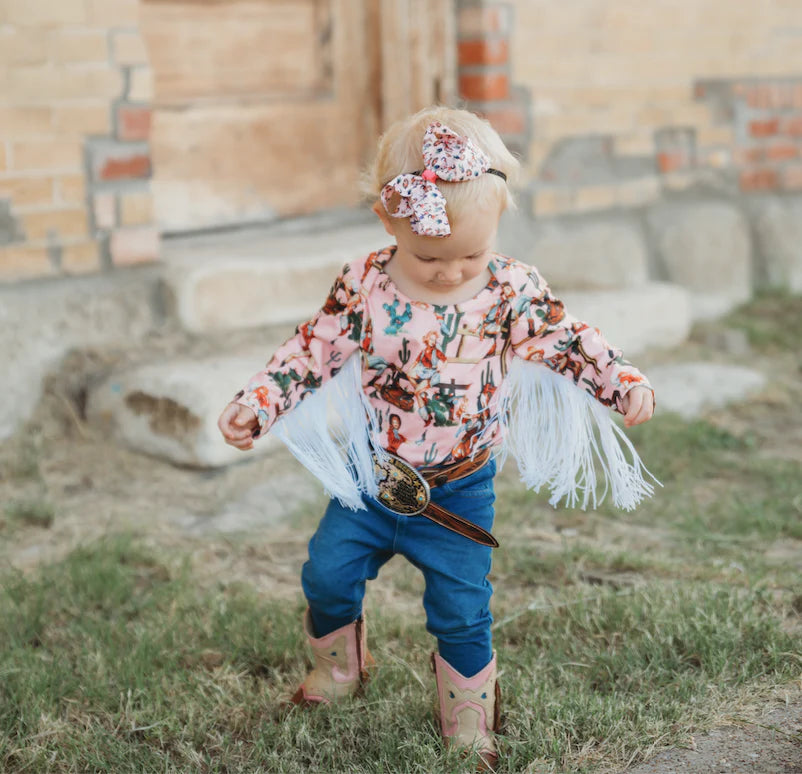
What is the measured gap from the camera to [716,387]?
4.20 meters

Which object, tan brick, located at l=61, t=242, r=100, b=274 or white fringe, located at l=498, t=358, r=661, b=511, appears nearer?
white fringe, located at l=498, t=358, r=661, b=511

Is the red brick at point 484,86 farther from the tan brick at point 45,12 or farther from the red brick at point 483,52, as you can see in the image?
the tan brick at point 45,12

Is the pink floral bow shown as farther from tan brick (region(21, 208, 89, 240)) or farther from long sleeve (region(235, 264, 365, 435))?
tan brick (region(21, 208, 89, 240))

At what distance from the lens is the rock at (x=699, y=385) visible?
4043 mm

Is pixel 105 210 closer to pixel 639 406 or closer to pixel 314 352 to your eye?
pixel 314 352

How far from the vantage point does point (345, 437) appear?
7.34 feet

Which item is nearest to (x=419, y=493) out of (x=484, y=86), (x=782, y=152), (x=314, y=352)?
(x=314, y=352)

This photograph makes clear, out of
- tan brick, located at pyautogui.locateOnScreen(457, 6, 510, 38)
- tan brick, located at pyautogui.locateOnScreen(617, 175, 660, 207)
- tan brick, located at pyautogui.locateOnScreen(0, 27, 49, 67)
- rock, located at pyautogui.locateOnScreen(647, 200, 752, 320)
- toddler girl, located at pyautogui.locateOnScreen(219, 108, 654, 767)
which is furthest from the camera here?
rock, located at pyautogui.locateOnScreen(647, 200, 752, 320)

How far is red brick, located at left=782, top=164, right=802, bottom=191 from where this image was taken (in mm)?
5617

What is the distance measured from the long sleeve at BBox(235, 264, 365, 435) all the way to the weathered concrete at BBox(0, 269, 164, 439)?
171 centimetres

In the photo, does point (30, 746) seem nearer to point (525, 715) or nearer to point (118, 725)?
point (118, 725)

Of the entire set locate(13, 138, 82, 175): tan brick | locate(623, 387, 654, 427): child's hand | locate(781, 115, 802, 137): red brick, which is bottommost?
locate(781, 115, 802, 137): red brick

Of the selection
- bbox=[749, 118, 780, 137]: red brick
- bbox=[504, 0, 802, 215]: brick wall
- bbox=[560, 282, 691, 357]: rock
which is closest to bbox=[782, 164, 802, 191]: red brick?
bbox=[504, 0, 802, 215]: brick wall

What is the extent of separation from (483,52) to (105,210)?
171 cm
